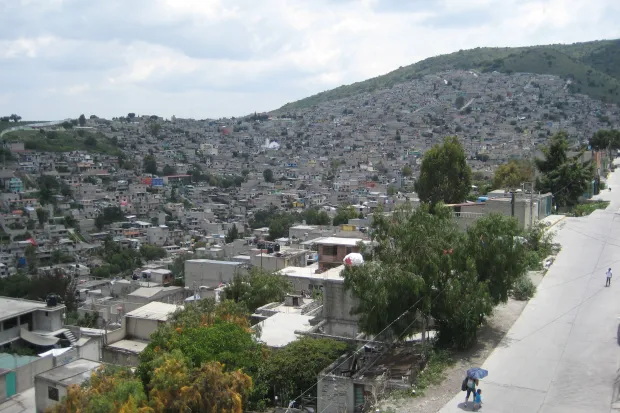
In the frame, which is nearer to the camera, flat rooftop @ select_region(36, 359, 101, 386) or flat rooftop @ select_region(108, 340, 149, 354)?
flat rooftop @ select_region(36, 359, 101, 386)

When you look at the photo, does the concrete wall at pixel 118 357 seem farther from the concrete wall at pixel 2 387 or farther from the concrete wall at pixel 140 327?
the concrete wall at pixel 2 387

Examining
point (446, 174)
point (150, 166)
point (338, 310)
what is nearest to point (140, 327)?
point (338, 310)

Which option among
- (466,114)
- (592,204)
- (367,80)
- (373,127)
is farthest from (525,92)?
(592,204)

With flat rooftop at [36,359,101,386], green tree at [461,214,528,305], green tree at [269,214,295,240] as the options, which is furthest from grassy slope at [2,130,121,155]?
green tree at [461,214,528,305]

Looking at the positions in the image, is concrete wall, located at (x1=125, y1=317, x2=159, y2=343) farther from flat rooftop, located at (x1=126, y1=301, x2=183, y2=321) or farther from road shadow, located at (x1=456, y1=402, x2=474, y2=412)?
road shadow, located at (x1=456, y1=402, x2=474, y2=412)

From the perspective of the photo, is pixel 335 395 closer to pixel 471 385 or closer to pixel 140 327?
pixel 471 385

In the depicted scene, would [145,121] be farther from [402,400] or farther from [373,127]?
[402,400]
